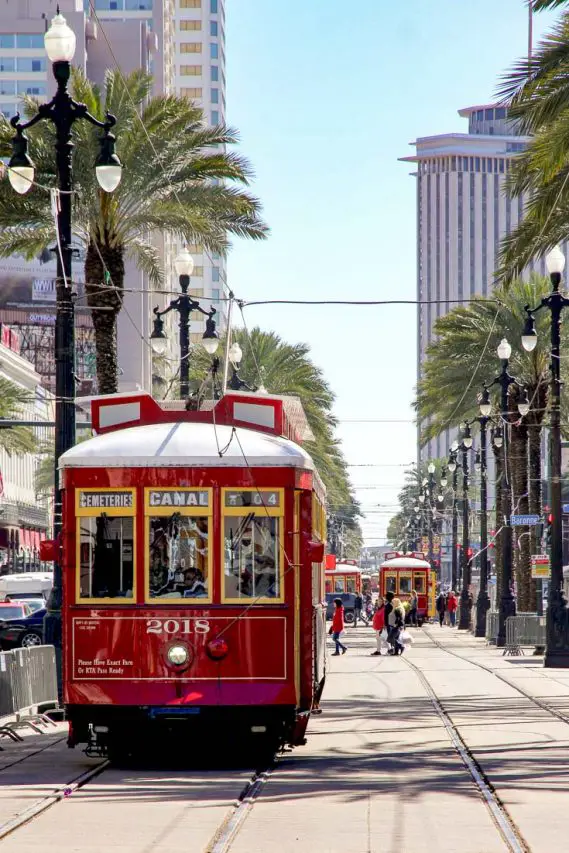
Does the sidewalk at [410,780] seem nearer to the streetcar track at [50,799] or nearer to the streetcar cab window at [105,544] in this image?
the streetcar track at [50,799]

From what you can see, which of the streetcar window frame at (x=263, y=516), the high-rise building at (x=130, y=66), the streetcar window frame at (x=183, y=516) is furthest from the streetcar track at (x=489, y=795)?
the high-rise building at (x=130, y=66)

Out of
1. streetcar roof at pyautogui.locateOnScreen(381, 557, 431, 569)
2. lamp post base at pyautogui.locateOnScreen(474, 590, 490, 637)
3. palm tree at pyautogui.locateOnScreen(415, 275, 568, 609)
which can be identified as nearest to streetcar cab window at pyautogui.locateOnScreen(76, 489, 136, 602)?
palm tree at pyautogui.locateOnScreen(415, 275, 568, 609)

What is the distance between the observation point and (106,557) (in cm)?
1419

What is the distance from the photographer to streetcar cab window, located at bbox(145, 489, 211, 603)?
46.1ft

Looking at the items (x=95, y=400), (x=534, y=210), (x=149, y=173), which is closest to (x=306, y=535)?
(x=95, y=400)

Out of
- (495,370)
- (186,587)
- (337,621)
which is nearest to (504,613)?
(337,621)

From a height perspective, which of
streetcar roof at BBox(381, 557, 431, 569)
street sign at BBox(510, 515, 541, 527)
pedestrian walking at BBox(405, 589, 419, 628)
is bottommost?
pedestrian walking at BBox(405, 589, 419, 628)

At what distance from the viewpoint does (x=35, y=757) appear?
15.9 metres

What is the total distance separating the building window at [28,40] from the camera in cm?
13288

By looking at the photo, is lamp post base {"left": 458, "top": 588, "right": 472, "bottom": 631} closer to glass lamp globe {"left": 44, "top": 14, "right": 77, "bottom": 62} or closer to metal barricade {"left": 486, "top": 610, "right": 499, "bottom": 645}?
metal barricade {"left": 486, "top": 610, "right": 499, "bottom": 645}

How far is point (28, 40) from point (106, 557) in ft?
412

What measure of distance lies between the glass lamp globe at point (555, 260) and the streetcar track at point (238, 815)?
1581cm

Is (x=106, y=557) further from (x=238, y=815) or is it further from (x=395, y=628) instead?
(x=395, y=628)

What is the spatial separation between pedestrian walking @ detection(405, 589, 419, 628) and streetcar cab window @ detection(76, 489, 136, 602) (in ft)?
181
